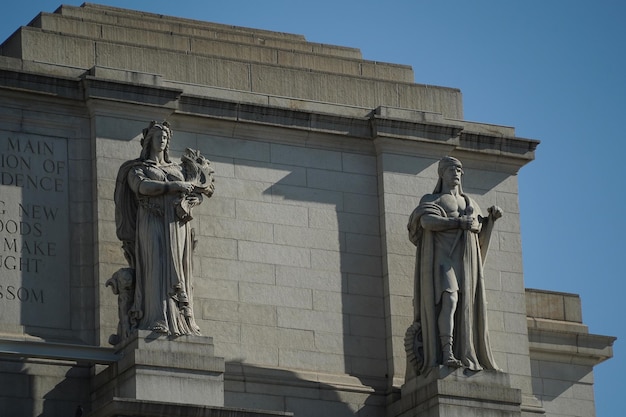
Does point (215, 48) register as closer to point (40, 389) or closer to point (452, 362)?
point (452, 362)

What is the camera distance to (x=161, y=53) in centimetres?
3431

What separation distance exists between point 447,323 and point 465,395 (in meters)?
1.12

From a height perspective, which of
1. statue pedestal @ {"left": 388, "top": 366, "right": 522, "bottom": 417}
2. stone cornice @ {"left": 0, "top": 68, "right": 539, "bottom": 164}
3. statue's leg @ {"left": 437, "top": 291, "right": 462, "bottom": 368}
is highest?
stone cornice @ {"left": 0, "top": 68, "right": 539, "bottom": 164}

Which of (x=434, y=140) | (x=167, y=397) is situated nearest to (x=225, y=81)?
(x=434, y=140)

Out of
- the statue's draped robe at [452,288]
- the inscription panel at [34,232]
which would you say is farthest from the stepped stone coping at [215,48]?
the statue's draped robe at [452,288]

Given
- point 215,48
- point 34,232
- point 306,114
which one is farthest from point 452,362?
point 215,48

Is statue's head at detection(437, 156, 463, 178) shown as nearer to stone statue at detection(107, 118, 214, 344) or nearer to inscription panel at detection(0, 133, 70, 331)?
stone statue at detection(107, 118, 214, 344)

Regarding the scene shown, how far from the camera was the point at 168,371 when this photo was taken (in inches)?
1195

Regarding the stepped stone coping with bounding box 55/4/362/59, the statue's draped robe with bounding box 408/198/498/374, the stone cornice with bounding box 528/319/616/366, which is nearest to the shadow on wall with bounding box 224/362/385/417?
the statue's draped robe with bounding box 408/198/498/374

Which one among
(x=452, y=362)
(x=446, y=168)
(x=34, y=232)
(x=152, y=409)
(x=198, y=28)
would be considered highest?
(x=198, y=28)

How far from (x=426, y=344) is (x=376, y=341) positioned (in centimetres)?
165

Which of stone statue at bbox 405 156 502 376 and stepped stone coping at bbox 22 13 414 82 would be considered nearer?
stone statue at bbox 405 156 502 376

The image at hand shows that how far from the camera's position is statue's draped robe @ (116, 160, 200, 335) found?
3088 centimetres

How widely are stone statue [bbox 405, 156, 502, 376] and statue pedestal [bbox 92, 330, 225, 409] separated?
347cm
